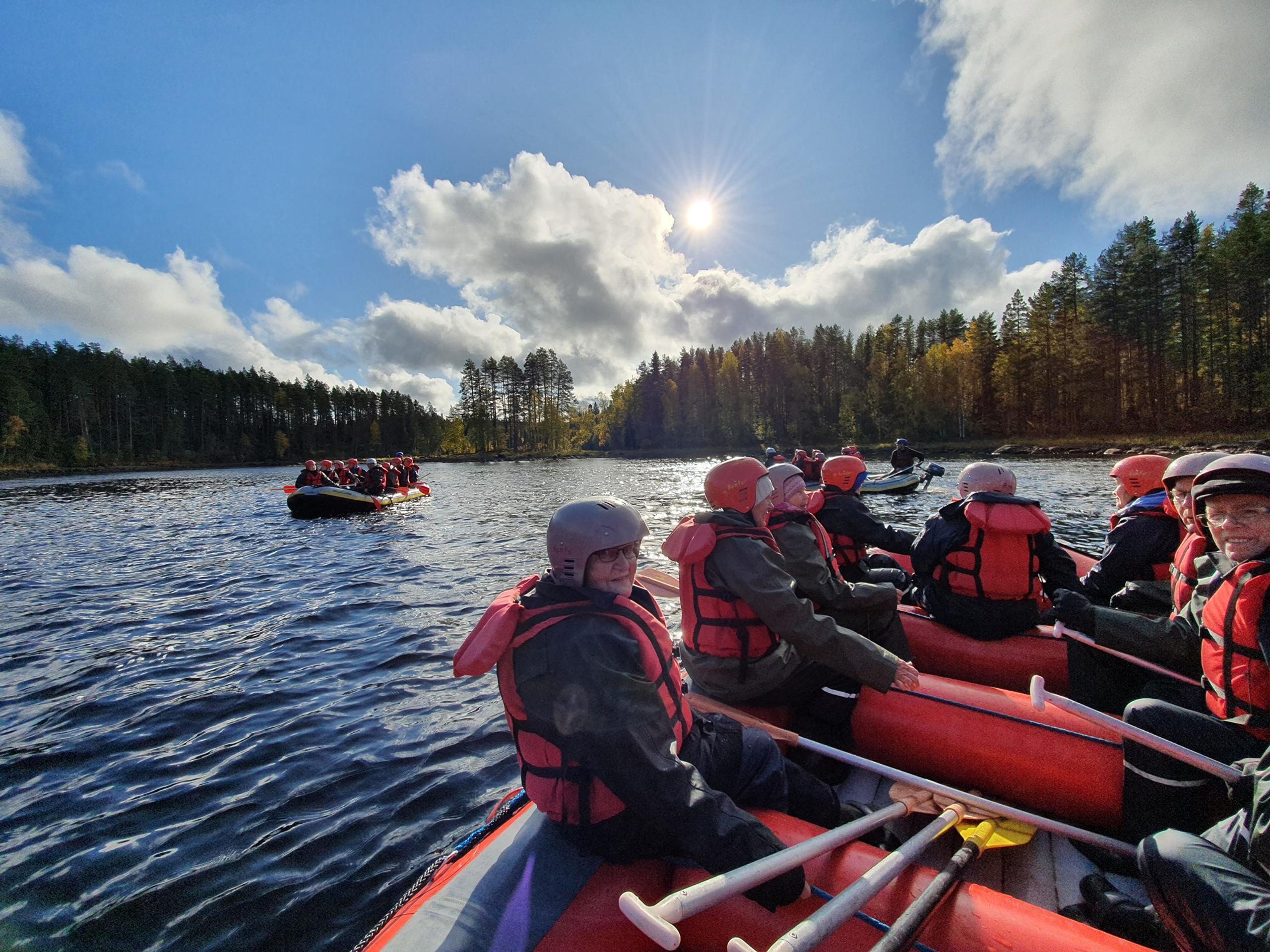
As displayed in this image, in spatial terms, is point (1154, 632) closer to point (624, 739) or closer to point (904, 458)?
point (624, 739)

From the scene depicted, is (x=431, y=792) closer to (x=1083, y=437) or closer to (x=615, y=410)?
(x=1083, y=437)

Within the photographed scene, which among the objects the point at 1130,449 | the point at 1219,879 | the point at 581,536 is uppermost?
the point at 581,536

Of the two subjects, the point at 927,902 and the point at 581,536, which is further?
the point at 581,536

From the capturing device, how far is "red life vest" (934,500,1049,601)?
171 inches

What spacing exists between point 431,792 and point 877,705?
3.47m

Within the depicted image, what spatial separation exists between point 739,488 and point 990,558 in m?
2.56

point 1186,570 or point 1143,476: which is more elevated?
point 1143,476

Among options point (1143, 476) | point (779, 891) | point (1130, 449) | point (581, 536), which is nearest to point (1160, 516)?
point (1143, 476)

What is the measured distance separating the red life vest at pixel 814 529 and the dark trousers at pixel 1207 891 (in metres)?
2.25

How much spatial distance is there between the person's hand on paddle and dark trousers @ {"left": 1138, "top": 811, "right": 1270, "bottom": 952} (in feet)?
4.31

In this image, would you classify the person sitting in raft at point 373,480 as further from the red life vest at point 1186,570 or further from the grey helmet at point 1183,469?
the red life vest at point 1186,570

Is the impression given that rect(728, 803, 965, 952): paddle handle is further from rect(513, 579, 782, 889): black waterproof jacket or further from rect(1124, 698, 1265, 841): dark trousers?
rect(1124, 698, 1265, 841): dark trousers

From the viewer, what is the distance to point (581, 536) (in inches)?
90.8

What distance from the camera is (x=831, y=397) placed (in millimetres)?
68938
